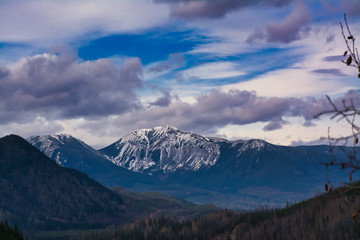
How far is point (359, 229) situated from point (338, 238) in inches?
339

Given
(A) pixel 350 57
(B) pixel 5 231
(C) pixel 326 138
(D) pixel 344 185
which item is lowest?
(B) pixel 5 231

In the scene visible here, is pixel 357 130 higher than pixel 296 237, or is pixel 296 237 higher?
pixel 357 130

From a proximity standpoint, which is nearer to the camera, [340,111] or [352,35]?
[340,111]

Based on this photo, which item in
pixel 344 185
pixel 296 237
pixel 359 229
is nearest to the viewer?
pixel 344 185

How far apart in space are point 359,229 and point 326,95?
530ft

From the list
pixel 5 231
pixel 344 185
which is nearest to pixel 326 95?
pixel 344 185

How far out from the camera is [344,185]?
16922 millimetres

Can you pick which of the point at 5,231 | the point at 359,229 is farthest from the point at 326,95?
the point at 359,229

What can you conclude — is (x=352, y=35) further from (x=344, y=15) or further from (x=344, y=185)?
(x=344, y=185)

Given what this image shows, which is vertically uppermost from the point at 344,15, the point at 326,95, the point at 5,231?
the point at 344,15

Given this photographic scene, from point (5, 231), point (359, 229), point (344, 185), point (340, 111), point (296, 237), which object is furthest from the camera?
point (296, 237)

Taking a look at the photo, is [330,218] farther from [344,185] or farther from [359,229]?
[344,185]

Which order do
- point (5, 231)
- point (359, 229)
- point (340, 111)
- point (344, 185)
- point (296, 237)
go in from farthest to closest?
point (296, 237), point (359, 229), point (5, 231), point (344, 185), point (340, 111)

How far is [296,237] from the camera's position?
19038 cm
